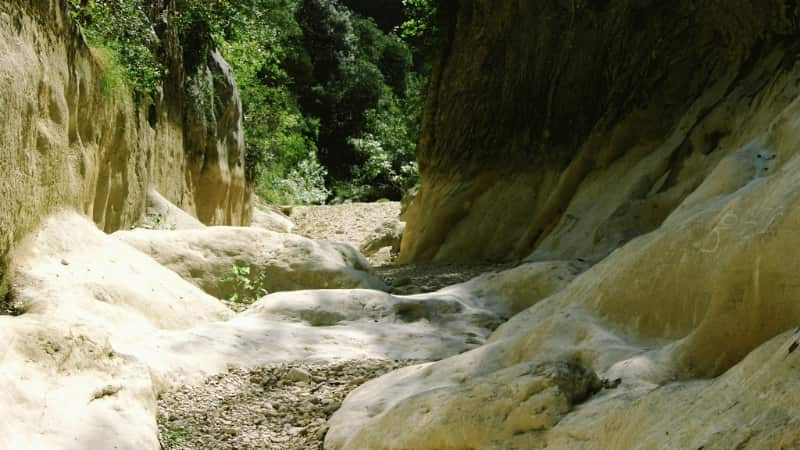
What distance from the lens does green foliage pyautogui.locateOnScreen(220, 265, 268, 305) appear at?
7918 mm

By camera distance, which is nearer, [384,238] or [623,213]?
[623,213]

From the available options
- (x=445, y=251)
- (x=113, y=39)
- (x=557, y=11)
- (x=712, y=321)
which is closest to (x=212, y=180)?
(x=445, y=251)

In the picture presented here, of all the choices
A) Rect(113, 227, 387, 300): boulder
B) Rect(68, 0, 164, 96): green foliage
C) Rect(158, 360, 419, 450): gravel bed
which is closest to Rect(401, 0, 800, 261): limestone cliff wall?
Rect(113, 227, 387, 300): boulder

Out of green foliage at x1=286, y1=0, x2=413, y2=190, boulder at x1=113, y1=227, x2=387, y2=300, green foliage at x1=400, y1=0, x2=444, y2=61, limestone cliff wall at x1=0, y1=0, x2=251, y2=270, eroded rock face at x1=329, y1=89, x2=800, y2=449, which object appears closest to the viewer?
eroded rock face at x1=329, y1=89, x2=800, y2=449

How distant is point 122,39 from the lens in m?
8.99

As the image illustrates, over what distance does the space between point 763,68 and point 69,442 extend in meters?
7.16

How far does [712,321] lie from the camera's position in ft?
9.50

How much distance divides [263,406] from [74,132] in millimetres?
2921

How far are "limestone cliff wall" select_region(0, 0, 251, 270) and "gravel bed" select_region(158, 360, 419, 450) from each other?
5.11 ft

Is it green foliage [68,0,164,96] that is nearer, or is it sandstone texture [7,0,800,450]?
sandstone texture [7,0,800,450]

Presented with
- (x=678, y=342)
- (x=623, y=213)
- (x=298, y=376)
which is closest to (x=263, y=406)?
(x=298, y=376)

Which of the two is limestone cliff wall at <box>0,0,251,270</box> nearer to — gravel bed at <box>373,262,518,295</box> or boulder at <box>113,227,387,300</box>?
boulder at <box>113,227,387,300</box>

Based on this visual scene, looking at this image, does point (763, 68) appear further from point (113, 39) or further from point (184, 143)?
point (184, 143)

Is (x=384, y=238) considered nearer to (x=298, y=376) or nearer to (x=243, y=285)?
(x=243, y=285)
